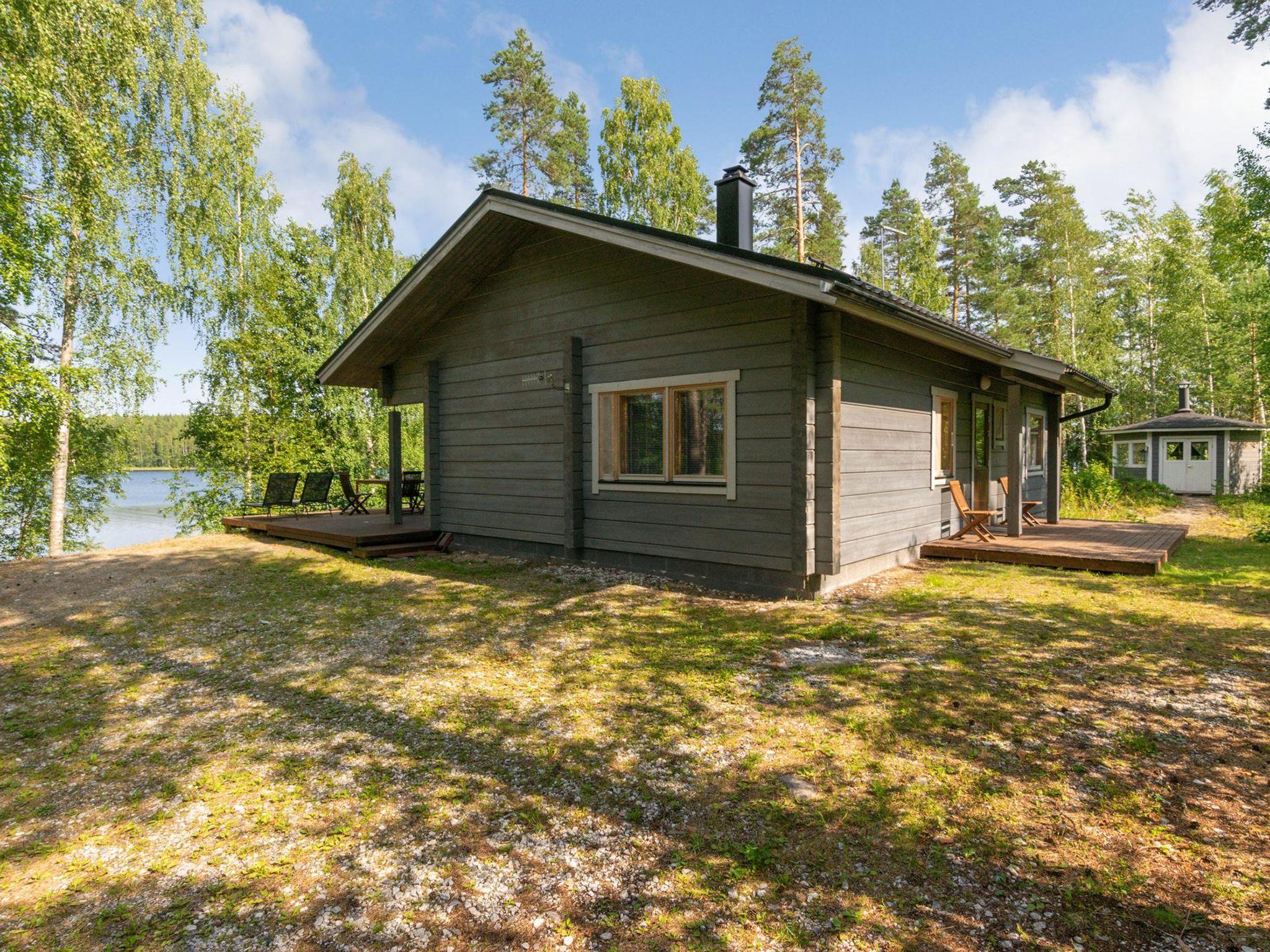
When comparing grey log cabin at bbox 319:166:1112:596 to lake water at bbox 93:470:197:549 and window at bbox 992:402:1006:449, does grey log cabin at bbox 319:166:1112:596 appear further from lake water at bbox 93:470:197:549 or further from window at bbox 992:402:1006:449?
lake water at bbox 93:470:197:549

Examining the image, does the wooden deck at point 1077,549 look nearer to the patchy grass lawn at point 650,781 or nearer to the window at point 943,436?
the window at point 943,436

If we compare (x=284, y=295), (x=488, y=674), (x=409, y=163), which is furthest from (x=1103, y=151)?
(x=488, y=674)

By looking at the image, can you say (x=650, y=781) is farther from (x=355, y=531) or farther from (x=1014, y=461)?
(x=355, y=531)

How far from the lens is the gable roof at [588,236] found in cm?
573

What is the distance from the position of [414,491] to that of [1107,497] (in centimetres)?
1650

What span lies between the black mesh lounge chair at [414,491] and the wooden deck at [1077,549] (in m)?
9.41

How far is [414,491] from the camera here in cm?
1331

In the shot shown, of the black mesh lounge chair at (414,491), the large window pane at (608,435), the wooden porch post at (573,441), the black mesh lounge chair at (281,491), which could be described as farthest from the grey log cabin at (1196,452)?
the black mesh lounge chair at (281,491)

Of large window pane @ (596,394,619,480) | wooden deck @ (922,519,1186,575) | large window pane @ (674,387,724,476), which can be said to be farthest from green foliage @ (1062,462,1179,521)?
large window pane @ (596,394,619,480)

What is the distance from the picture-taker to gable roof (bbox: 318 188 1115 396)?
573cm

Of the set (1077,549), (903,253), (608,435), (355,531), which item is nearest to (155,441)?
(355,531)

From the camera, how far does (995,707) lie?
3803 millimetres

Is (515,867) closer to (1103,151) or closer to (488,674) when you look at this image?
(488,674)

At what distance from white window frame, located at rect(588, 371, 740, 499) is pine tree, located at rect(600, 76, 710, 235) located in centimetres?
1543
